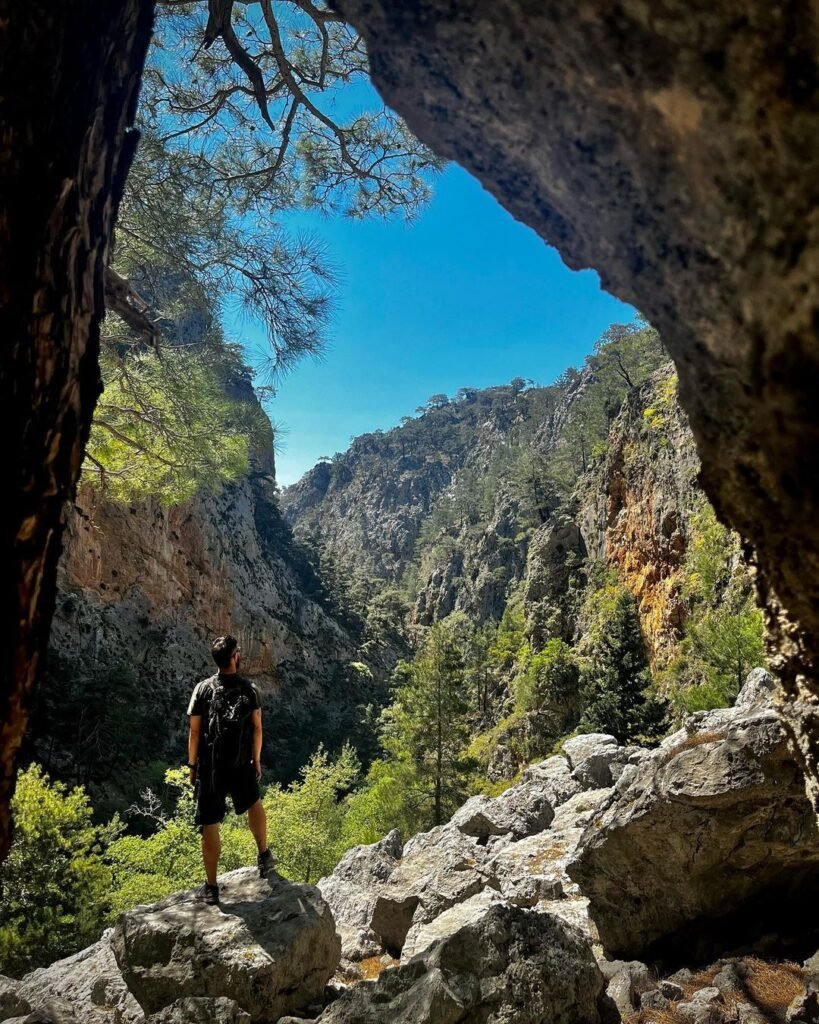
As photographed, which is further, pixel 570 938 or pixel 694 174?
pixel 570 938

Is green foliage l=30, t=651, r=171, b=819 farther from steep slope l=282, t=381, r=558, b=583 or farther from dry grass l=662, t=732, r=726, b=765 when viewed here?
steep slope l=282, t=381, r=558, b=583

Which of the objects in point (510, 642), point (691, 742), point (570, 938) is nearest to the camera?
point (570, 938)

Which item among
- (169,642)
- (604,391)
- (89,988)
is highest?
(604,391)

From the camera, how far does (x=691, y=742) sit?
419cm

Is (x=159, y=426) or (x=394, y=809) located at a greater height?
(x=159, y=426)

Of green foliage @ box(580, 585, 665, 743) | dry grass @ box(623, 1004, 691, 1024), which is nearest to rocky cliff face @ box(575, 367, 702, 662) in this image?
green foliage @ box(580, 585, 665, 743)

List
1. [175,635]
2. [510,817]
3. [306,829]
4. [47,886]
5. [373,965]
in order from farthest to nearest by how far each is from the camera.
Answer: [175,635], [306,829], [47,886], [510,817], [373,965]

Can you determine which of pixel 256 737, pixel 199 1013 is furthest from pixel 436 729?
pixel 199 1013

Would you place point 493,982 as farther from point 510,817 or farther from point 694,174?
point 510,817

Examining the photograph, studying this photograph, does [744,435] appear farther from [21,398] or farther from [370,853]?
[370,853]

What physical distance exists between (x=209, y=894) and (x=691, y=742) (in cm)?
350

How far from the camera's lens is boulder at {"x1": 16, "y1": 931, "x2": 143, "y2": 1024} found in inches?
131

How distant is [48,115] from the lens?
4.40 ft

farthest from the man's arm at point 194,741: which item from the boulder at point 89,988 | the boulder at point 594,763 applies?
the boulder at point 594,763
